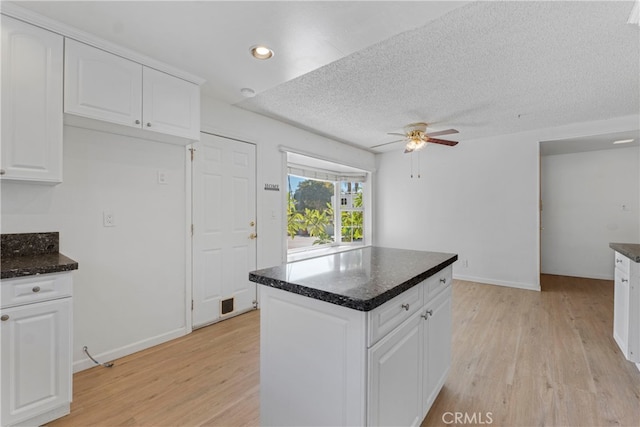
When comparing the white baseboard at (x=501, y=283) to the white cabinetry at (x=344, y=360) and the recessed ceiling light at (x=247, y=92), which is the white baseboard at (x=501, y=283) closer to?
the white cabinetry at (x=344, y=360)

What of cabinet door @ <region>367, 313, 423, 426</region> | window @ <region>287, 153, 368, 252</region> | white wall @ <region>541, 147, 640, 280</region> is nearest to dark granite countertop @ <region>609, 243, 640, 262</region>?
cabinet door @ <region>367, 313, 423, 426</region>

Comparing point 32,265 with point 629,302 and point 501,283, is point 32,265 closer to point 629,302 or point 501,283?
point 629,302

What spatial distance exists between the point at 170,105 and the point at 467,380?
314 cm

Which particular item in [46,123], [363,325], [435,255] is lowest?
[363,325]

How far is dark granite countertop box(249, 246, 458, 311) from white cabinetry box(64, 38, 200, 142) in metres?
1.63

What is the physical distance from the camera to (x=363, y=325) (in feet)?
3.48

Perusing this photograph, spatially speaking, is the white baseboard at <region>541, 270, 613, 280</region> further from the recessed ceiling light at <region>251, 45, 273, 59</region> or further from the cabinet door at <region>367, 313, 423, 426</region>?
the recessed ceiling light at <region>251, 45, 273, 59</region>

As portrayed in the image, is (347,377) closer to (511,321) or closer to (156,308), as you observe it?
(156,308)

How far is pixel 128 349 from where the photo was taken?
7.88 ft

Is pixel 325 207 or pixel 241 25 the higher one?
pixel 241 25

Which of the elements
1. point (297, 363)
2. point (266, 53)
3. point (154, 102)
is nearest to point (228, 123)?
point (154, 102)

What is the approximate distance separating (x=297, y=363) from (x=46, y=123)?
6.85 feet

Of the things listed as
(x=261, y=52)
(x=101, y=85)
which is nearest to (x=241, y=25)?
(x=261, y=52)

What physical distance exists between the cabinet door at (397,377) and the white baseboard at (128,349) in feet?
7.48
